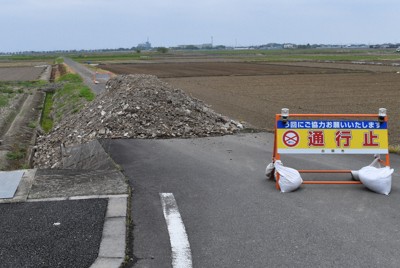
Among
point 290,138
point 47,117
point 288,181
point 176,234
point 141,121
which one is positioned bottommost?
point 47,117

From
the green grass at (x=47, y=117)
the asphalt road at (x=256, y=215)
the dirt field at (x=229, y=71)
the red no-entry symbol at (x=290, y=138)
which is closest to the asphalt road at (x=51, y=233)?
the asphalt road at (x=256, y=215)

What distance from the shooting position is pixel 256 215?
5.46 m

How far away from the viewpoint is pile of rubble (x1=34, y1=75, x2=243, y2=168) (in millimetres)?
10750

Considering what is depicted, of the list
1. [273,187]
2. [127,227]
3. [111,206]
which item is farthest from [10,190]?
[273,187]

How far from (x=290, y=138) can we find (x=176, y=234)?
2.70 meters

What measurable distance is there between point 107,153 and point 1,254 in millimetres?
4517

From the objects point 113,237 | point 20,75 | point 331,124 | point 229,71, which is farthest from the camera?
point 20,75

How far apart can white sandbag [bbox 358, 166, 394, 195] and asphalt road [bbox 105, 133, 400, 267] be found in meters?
0.13

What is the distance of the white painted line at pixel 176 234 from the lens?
429cm

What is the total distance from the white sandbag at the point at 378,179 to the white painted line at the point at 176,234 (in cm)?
294

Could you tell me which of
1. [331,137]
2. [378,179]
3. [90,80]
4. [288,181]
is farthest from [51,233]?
[90,80]

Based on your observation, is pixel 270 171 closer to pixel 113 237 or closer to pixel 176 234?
pixel 176 234

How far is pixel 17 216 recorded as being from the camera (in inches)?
214

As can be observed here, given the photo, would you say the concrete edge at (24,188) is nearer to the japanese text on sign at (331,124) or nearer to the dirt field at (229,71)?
the japanese text on sign at (331,124)
